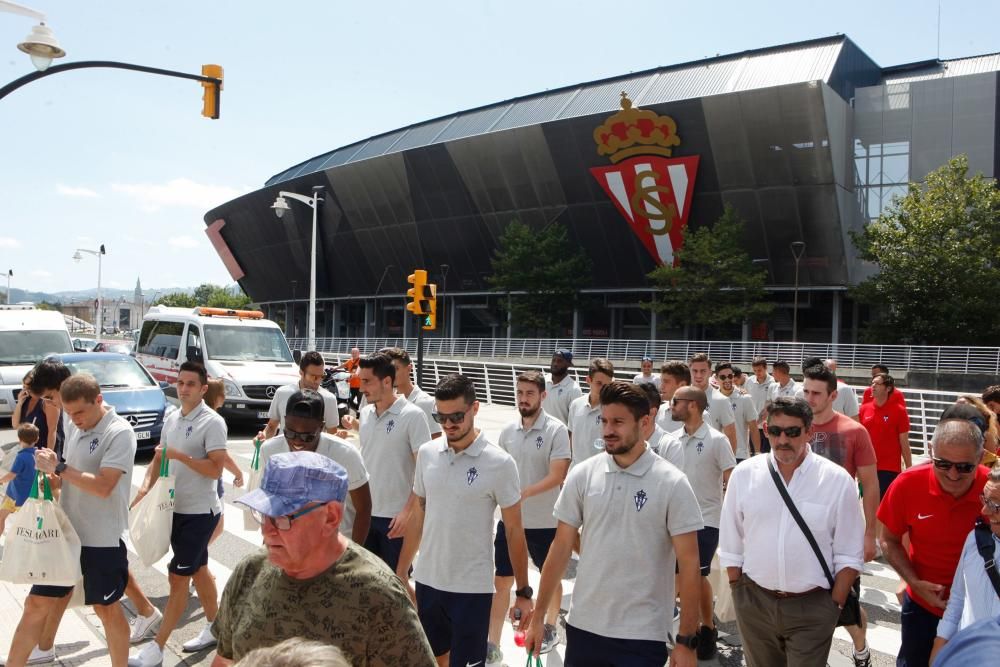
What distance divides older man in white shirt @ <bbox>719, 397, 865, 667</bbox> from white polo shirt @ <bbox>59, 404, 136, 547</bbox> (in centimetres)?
333

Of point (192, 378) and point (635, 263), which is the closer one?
point (192, 378)

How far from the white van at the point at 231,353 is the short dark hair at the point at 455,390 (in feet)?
39.2

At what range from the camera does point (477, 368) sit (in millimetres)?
26922

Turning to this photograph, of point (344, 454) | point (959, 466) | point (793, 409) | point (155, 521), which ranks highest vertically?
point (793, 409)

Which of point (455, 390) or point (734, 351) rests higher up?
point (455, 390)

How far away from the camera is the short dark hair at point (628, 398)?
3807mm

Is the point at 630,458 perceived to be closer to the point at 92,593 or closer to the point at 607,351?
the point at 92,593

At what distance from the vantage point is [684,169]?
121 feet

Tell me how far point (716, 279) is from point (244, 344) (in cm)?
2321

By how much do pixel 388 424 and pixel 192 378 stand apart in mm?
1387

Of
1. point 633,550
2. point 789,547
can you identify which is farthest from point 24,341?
point 789,547

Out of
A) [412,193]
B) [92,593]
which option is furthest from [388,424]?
[412,193]

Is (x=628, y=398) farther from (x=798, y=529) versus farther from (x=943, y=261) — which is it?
(x=943, y=261)

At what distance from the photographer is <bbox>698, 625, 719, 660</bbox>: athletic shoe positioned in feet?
17.9
